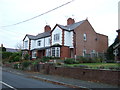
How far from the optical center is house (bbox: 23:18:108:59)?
33.2m

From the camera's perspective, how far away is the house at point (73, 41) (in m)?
33.2

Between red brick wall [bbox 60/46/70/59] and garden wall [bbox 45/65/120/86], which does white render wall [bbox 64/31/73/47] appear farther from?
garden wall [bbox 45/65/120/86]

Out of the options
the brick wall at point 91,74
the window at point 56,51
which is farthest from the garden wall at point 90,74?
the window at point 56,51

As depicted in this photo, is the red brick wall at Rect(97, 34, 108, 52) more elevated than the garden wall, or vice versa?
the red brick wall at Rect(97, 34, 108, 52)

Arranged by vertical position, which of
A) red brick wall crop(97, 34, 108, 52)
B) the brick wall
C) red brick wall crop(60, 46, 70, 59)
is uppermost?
red brick wall crop(97, 34, 108, 52)

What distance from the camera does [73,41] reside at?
3328 cm

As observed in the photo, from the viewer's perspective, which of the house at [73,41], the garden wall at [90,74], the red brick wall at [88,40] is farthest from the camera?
the red brick wall at [88,40]

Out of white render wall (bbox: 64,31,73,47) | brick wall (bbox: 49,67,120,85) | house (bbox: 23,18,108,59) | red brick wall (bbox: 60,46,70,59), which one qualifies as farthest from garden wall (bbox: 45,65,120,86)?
white render wall (bbox: 64,31,73,47)

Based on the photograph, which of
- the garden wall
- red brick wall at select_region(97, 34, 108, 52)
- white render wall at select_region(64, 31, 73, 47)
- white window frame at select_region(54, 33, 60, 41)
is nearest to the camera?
the garden wall

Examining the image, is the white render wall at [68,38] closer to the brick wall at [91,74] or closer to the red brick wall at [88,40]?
the red brick wall at [88,40]

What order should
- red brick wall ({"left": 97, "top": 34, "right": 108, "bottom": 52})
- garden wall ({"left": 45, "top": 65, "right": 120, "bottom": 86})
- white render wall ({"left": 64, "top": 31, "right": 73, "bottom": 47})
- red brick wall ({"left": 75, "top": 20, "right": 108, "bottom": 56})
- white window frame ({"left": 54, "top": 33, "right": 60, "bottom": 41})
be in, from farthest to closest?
red brick wall ({"left": 97, "top": 34, "right": 108, "bottom": 52}) → white window frame ({"left": 54, "top": 33, "right": 60, "bottom": 41}) → red brick wall ({"left": 75, "top": 20, "right": 108, "bottom": 56}) → white render wall ({"left": 64, "top": 31, "right": 73, "bottom": 47}) → garden wall ({"left": 45, "top": 65, "right": 120, "bottom": 86})

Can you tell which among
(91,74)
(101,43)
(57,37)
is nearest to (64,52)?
(57,37)

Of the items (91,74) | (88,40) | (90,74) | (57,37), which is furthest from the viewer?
(88,40)

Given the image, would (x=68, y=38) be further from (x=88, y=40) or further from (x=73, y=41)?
(x=88, y=40)
